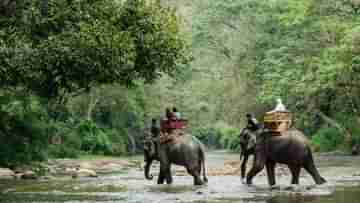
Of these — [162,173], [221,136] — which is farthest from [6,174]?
[221,136]

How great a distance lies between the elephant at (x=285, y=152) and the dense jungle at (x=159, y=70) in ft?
7.09

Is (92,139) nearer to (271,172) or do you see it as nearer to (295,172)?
(271,172)

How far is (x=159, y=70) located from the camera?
24062mm

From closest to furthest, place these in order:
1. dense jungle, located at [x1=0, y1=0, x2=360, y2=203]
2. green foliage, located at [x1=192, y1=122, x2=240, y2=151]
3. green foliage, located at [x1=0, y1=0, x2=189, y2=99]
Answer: green foliage, located at [x1=0, y1=0, x2=189, y2=99] → dense jungle, located at [x1=0, y1=0, x2=360, y2=203] → green foliage, located at [x1=192, y1=122, x2=240, y2=151]

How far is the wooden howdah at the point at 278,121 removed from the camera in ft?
66.6

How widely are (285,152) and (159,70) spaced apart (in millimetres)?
5128

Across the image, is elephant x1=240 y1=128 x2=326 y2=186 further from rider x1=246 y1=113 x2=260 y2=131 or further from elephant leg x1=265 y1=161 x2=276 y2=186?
rider x1=246 y1=113 x2=260 y2=131

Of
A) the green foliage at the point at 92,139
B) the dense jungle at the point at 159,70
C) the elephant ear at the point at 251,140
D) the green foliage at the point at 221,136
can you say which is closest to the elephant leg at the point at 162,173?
the dense jungle at the point at 159,70

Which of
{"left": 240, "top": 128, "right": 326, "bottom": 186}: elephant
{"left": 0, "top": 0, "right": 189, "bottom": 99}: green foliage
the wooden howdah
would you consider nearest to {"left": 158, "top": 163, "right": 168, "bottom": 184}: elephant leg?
{"left": 0, "top": 0, "right": 189, "bottom": 99}: green foliage

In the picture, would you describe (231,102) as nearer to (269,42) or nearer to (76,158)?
(269,42)

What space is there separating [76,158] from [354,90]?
14.7m

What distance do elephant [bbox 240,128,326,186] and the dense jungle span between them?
216 cm

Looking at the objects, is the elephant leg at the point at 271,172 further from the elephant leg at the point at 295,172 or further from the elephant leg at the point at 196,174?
the elephant leg at the point at 196,174

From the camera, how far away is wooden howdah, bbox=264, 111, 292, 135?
20.3 meters
